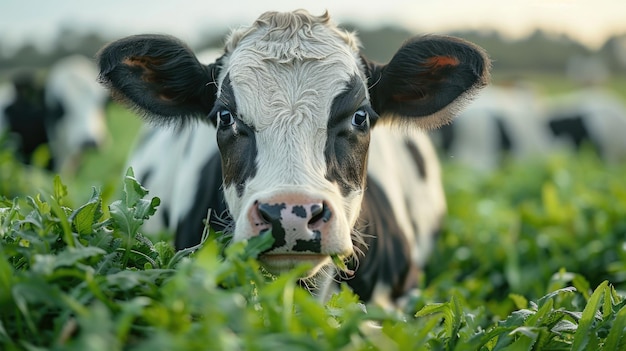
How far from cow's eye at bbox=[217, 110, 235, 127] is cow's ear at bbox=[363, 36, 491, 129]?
0.74 metres

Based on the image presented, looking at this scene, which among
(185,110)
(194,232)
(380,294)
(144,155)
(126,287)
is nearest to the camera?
(126,287)

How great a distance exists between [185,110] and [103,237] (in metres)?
1.34

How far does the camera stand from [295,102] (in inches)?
127

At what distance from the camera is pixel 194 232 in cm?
403

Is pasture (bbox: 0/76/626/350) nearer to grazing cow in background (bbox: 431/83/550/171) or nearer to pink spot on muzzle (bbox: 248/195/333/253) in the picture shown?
pink spot on muzzle (bbox: 248/195/333/253)

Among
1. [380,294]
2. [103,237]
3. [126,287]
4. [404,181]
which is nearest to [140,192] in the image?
[103,237]

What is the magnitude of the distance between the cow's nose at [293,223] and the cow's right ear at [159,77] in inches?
43.7

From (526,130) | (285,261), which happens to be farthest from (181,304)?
(526,130)

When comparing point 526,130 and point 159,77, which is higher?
point 159,77

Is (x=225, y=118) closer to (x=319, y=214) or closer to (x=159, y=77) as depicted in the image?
(x=159, y=77)

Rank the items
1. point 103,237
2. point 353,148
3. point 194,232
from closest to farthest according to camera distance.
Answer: point 103,237, point 353,148, point 194,232

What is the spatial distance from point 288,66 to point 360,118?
0.41m

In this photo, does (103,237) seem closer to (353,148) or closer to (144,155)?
(353,148)

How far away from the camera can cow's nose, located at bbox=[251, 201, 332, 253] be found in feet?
8.68
